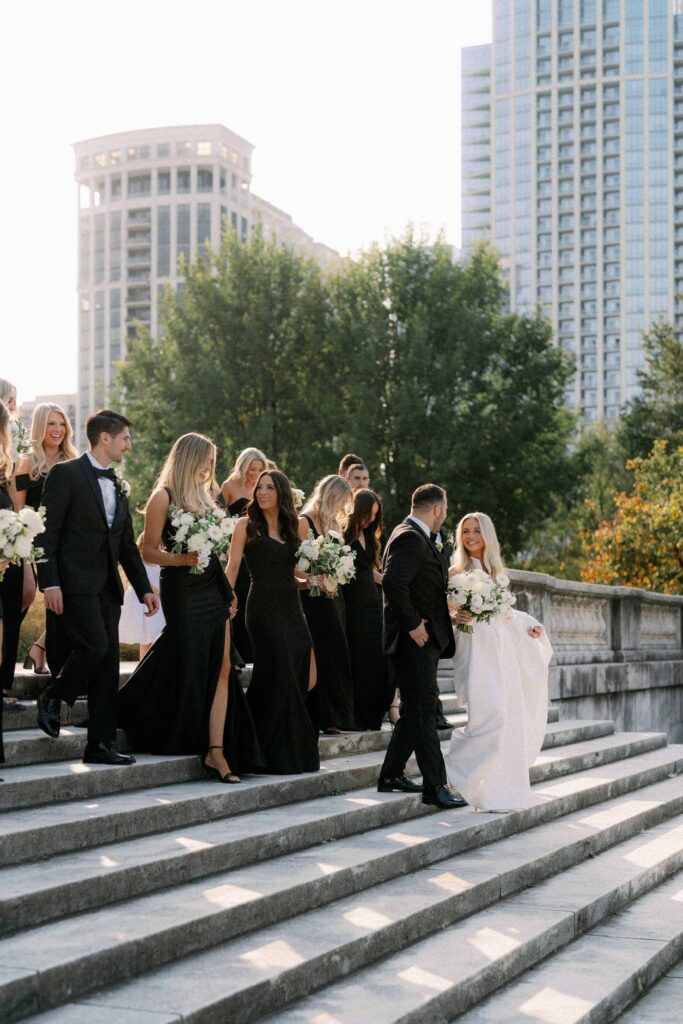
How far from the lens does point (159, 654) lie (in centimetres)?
771

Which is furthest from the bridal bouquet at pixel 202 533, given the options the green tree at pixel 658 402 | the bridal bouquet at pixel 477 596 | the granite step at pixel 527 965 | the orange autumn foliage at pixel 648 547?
the green tree at pixel 658 402

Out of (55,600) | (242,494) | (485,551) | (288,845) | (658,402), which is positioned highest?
(658,402)

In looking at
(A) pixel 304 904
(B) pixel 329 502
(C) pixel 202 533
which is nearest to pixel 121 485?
(C) pixel 202 533

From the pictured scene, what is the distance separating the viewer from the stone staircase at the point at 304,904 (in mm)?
4672

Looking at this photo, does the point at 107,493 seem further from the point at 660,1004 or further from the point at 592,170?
the point at 592,170

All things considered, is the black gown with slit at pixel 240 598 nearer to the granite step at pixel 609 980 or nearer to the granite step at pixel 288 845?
the granite step at pixel 288 845

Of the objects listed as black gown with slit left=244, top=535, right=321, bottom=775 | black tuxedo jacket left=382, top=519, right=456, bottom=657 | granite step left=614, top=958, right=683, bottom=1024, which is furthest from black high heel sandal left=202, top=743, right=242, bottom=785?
granite step left=614, top=958, right=683, bottom=1024

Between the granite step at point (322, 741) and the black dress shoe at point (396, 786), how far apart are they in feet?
2.55

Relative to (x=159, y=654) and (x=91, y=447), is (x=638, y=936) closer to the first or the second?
(x=159, y=654)

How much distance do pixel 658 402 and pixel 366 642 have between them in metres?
38.3

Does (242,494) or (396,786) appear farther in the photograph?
(242,494)

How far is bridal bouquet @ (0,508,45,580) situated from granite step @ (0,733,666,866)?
3.76 ft

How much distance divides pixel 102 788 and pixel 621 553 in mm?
20698

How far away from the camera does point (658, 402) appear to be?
1817 inches
